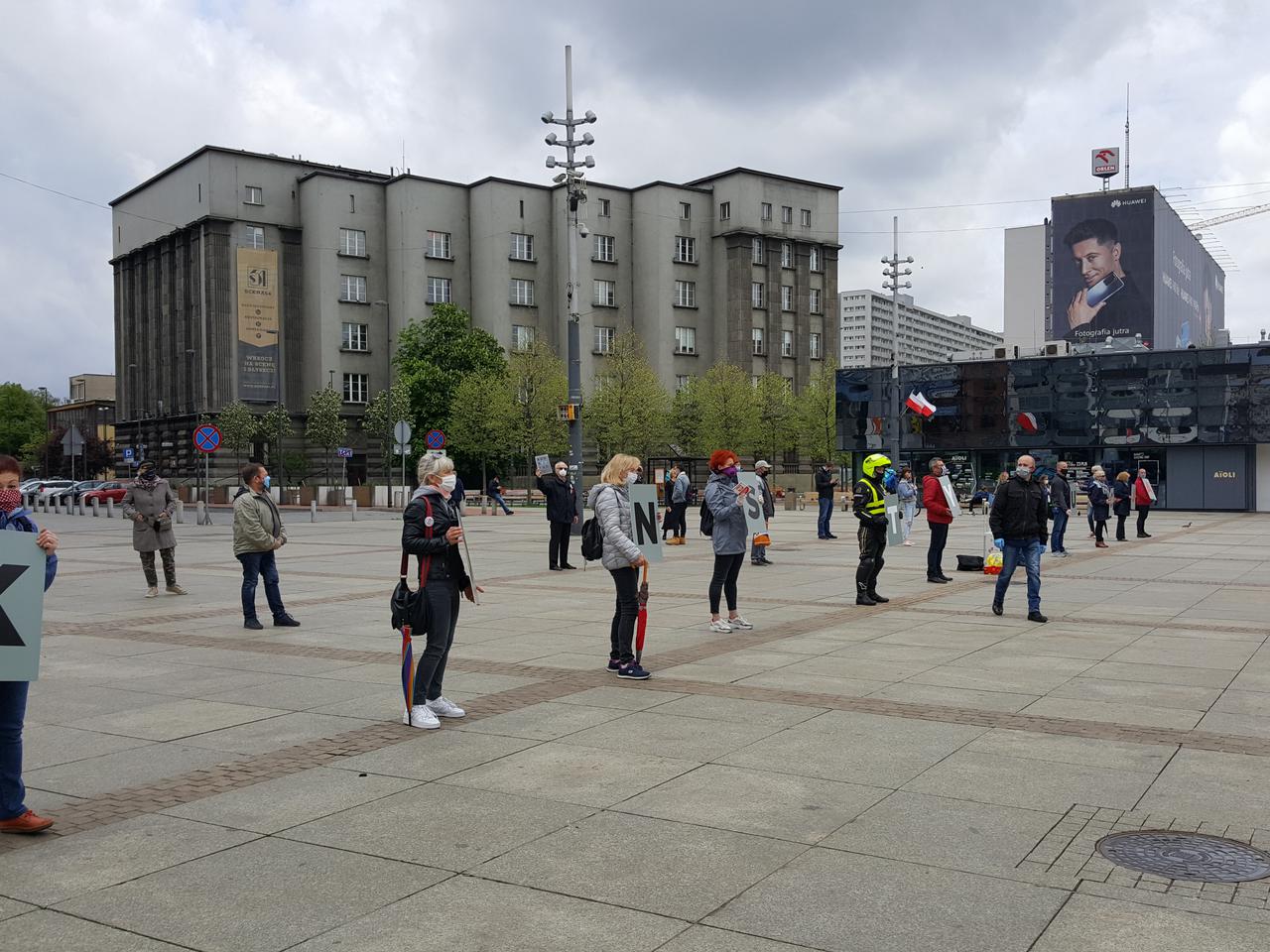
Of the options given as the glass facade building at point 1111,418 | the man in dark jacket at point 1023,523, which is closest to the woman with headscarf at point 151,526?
the man in dark jacket at point 1023,523

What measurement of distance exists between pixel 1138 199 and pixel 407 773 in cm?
13241

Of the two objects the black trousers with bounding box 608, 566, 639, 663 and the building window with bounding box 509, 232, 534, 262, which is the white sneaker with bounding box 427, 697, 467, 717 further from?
the building window with bounding box 509, 232, 534, 262

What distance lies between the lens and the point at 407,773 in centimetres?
634

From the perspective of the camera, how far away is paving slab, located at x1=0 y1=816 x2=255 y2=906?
184 inches

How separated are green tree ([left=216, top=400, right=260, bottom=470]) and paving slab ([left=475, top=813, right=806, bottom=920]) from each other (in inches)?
2442

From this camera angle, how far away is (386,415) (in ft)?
213

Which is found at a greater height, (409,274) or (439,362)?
(409,274)

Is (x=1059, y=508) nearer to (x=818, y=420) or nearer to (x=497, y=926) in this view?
(x=497, y=926)

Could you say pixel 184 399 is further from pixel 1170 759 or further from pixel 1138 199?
pixel 1138 199

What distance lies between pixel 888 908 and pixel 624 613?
5178 mm

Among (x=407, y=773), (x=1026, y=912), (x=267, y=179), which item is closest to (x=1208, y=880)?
(x=1026, y=912)

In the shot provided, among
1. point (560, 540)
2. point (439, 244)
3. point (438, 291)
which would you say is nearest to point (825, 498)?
point (560, 540)

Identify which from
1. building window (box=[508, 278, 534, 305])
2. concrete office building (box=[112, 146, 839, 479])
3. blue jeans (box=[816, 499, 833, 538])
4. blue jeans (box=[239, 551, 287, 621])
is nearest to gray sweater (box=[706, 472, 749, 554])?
blue jeans (box=[239, 551, 287, 621])

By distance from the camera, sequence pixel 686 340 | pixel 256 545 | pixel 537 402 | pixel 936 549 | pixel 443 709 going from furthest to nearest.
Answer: pixel 686 340 < pixel 537 402 < pixel 936 549 < pixel 256 545 < pixel 443 709
